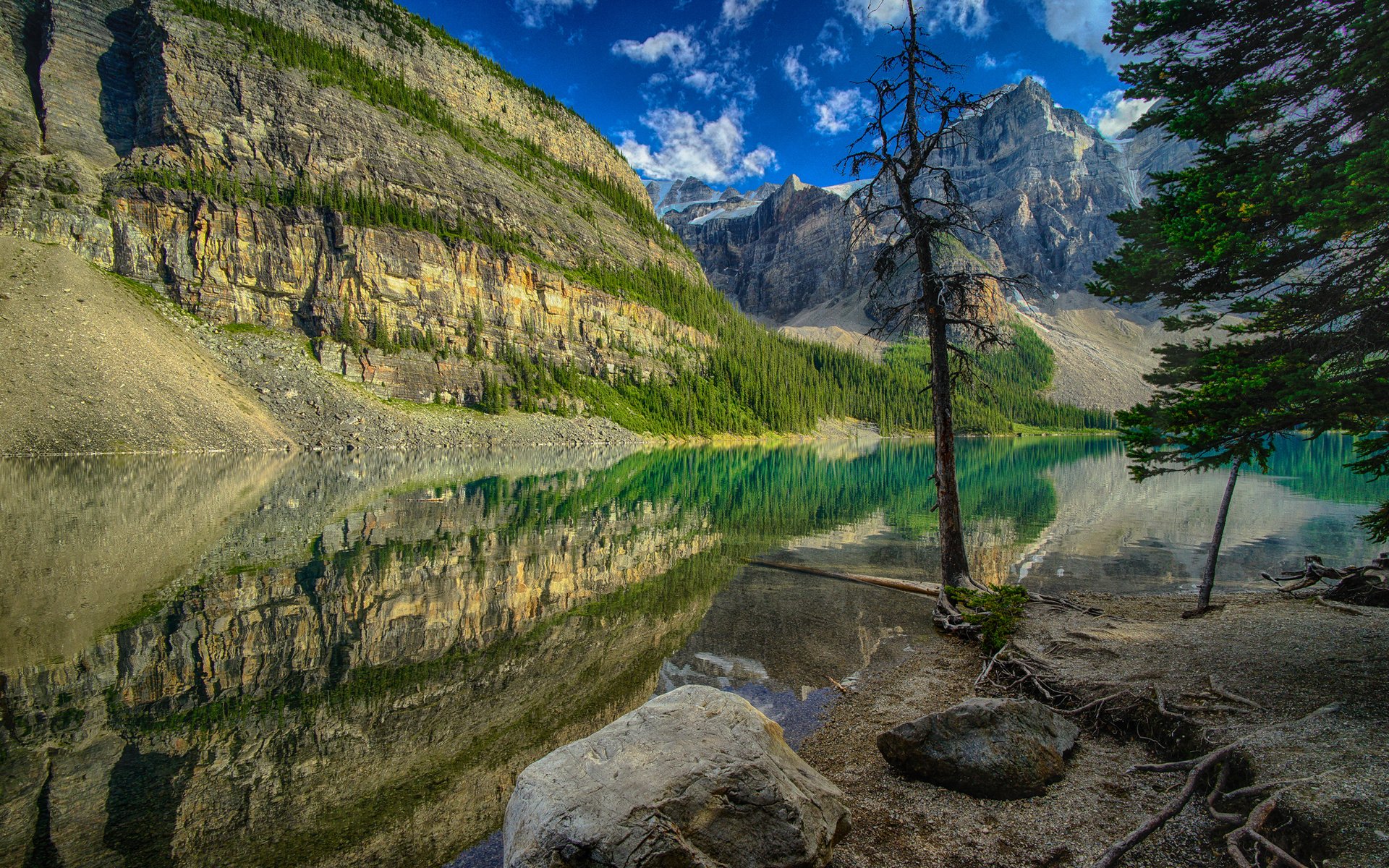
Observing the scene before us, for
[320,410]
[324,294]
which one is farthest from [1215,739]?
[324,294]

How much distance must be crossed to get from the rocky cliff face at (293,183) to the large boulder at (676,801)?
90.9 meters

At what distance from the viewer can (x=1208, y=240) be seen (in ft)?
21.0

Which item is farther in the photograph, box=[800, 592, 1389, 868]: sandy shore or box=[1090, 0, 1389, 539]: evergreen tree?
box=[1090, 0, 1389, 539]: evergreen tree

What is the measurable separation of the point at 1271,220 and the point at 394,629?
14.7 m

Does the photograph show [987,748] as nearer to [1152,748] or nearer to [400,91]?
[1152,748]

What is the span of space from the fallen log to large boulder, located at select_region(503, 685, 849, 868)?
394 inches

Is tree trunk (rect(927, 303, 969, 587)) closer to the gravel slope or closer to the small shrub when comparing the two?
the small shrub

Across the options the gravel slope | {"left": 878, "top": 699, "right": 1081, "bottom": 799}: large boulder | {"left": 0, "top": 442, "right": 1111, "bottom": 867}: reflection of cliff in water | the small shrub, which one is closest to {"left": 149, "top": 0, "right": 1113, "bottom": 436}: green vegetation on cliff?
the gravel slope

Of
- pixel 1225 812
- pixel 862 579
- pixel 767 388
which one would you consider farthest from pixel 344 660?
pixel 767 388

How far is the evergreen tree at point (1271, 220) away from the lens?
5473 mm

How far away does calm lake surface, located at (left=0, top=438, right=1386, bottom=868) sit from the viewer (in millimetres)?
5727

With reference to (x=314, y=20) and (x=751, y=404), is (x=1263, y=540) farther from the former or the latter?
(x=314, y=20)

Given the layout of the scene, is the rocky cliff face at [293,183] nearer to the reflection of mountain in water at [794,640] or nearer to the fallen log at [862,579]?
the fallen log at [862,579]

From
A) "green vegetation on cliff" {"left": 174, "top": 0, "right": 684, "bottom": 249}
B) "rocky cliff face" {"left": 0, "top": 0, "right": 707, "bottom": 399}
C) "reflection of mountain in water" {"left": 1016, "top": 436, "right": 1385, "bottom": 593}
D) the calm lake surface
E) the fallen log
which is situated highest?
"green vegetation on cliff" {"left": 174, "top": 0, "right": 684, "bottom": 249}
